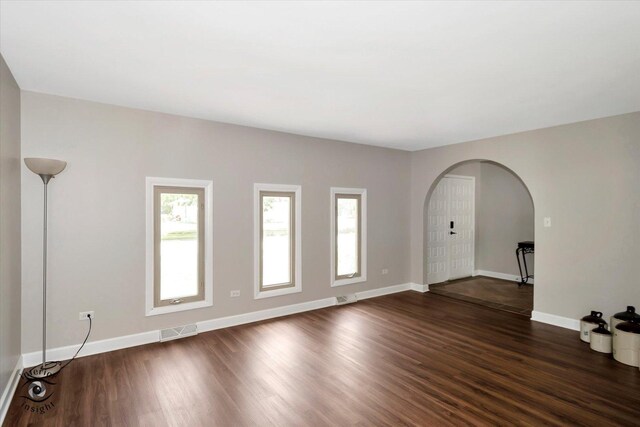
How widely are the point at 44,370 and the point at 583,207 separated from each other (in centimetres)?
650

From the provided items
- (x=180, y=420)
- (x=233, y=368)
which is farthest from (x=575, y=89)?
(x=180, y=420)

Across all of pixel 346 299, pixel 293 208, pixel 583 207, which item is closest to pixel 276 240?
pixel 293 208

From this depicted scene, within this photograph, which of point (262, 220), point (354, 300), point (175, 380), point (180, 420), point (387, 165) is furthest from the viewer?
point (387, 165)

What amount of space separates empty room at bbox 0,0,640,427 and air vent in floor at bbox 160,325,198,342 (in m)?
0.02

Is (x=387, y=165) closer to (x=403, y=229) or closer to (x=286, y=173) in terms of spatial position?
(x=403, y=229)

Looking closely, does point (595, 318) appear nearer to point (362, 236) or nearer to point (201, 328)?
point (362, 236)

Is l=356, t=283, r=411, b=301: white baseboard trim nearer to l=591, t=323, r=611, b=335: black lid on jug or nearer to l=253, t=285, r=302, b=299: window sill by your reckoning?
l=253, t=285, r=302, b=299: window sill

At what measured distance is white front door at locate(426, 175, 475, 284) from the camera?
22.6 ft

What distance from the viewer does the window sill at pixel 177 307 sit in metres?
3.99

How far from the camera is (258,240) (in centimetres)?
479

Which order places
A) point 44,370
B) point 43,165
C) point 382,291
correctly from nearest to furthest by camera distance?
1. point 43,165
2. point 44,370
3. point 382,291

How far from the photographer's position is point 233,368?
3301mm

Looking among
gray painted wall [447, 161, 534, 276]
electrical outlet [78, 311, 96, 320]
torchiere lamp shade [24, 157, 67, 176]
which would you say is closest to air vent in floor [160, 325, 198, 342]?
electrical outlet [78, 311, 96, 320]

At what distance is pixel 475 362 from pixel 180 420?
2.87 m
